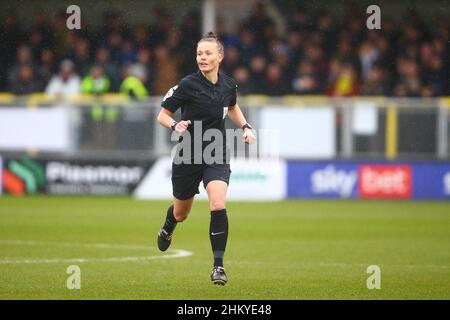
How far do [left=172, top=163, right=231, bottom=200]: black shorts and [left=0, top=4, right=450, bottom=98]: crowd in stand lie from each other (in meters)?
13.9

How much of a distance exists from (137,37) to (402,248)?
13.7m

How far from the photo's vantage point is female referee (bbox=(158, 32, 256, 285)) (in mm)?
10328

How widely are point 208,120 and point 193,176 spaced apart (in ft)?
1.87

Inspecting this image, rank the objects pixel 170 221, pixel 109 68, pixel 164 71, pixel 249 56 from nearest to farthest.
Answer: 1. pixel 170 221
2. pixel 109 68
3. pixel 164 71
4. pixel 249 56

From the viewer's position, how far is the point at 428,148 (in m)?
23.7

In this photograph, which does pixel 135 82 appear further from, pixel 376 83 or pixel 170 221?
pixel 170 221

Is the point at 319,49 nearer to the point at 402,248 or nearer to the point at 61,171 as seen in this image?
the point at 61,171

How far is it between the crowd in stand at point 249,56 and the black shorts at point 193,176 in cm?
1394

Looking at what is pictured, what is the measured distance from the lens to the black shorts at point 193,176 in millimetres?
10516

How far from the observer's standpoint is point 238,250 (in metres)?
14.1

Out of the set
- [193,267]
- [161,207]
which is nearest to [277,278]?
[193,267]

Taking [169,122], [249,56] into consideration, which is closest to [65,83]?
[249,56]

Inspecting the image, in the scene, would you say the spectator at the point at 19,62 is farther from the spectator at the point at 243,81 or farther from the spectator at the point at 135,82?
the spectator at the point at 243,81

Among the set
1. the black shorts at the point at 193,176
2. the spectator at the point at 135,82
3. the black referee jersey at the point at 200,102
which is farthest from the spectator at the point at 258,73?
the black referee jersey at the point at 200,102
